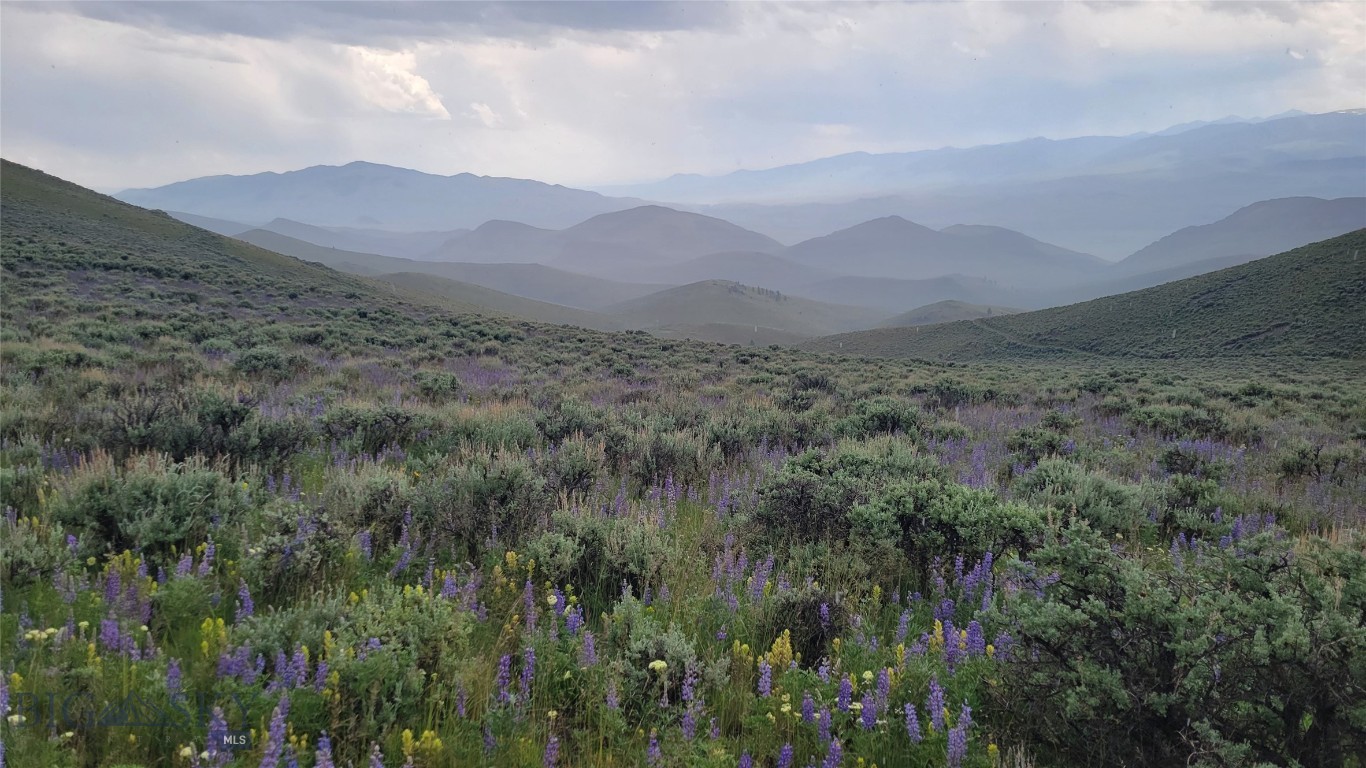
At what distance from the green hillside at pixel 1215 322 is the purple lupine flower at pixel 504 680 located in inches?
2475

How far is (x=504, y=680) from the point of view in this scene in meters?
2.58

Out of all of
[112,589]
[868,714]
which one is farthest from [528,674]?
[112,589]

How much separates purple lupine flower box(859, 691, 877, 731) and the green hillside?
6187 centimetres

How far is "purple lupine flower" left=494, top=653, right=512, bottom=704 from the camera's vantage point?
2.48m

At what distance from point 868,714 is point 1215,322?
251 feet

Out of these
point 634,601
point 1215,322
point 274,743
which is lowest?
point 634,601

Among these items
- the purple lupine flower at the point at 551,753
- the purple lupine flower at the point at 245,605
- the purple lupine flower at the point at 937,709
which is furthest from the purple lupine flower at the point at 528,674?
the purple lupine flower at the point at 937,709

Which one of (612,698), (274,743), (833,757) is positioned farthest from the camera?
(612,698)

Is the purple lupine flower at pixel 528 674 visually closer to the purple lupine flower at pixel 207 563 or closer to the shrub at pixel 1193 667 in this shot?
the purple lupine flower at pixel 207 563

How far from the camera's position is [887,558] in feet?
14.4

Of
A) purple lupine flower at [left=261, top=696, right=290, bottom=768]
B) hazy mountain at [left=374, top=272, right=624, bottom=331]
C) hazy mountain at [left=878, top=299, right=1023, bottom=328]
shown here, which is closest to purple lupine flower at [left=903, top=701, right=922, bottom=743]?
purple lupine flower at [left=261, top=696, right=290, bottom=768]

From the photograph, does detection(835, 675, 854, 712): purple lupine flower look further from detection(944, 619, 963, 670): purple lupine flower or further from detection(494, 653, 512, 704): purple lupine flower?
detection(494, 653, 512, 704): purple lupine flower

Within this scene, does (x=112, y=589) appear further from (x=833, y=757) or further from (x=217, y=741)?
(x=833, y=757)

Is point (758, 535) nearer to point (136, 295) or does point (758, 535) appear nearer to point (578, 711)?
point (578, 711)
